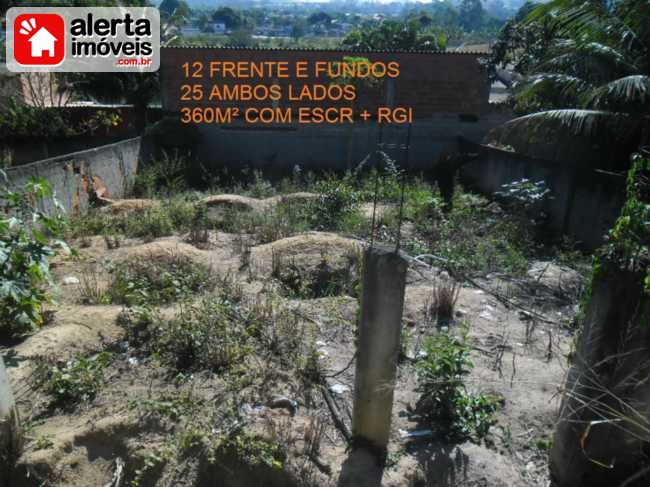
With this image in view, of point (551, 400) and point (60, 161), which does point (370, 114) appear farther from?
point (551, 400)

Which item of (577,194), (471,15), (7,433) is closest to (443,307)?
(7,433)

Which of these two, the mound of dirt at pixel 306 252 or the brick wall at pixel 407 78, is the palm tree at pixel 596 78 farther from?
the brick wall at pixel 407 78

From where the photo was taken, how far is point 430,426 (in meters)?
2.62

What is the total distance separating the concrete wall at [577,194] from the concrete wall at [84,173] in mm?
6610

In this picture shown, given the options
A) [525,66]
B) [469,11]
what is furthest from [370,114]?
[469,11]

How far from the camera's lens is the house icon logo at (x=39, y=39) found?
10.7m

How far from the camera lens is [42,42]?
1108cm

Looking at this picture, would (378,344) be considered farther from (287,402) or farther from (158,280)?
(158,280)

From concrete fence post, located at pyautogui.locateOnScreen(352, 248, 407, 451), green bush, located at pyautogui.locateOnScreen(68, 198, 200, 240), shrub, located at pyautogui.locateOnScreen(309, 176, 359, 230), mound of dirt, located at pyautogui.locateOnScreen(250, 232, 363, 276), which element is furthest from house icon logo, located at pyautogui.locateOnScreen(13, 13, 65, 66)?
concrete fence post, located at pyautogui.locateOnScreen(352, 248, 407, 451)

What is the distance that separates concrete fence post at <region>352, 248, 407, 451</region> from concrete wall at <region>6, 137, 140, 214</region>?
4456 millimetres

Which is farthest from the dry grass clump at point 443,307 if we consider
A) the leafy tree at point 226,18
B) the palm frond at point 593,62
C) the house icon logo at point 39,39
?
the leafy tree at point 226,18

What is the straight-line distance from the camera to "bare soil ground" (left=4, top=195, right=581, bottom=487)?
2.41m

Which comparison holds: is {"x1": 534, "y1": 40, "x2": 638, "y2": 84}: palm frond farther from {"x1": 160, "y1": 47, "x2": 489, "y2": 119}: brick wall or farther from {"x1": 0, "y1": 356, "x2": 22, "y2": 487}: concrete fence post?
{"x1": 0, "y1": 356, "x2": 22, "y2": 487}: concrete fence post

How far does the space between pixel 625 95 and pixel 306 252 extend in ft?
16.3
